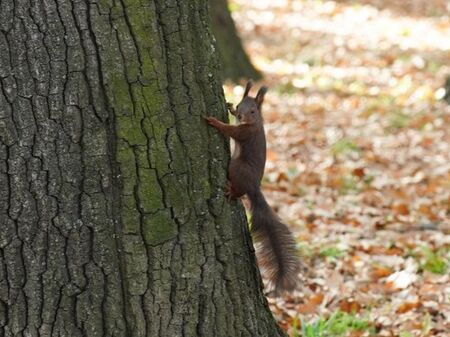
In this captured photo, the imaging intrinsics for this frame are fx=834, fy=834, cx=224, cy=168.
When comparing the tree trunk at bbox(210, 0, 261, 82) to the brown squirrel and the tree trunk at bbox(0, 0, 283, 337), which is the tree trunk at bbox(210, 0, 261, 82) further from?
the tree trunk at bbox(0, 0, 283, 337)

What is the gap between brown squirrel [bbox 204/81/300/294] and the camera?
135 inches

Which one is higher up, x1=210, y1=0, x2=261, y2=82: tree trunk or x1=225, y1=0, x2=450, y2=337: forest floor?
x1=210, y1=0, x2=261, y2=82: tree trunk

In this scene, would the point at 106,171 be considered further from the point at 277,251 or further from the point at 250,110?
the point at 277,251

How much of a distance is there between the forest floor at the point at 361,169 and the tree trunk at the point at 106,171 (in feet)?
3.18

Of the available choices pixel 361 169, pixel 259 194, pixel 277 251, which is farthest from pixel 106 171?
pixel 361 169

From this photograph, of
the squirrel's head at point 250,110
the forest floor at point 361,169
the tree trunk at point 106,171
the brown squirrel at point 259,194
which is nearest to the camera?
the tree trunk at point 106,171

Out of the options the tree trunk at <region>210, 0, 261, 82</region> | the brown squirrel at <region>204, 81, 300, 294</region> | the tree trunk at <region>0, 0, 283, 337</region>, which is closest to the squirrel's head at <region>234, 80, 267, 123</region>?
the brown squirrel at <region>204, 81, 300, 294</region>

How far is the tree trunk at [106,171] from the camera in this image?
118 inches

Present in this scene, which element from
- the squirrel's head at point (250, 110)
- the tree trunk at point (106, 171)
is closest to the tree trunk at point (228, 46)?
the squirrel's head at point (250, 110)

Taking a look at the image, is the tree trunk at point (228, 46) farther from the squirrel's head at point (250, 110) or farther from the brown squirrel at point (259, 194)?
the brown squirrel at point (259, 194)

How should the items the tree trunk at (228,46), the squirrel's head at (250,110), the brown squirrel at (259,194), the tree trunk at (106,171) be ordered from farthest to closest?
the tree trunk at (228,46) < the squirrel's head at (250,110) < the brown squirrel at (259,194) < the tree trunk at (106,171)

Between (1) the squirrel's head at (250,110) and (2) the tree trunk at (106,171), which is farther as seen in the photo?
(1) the squirrel's head at (250,110)

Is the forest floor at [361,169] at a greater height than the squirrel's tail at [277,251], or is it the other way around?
the forest floor at [361,169]

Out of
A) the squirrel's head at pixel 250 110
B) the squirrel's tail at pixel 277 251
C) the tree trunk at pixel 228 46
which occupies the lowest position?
the squirrel's tail at pixel 277 251
